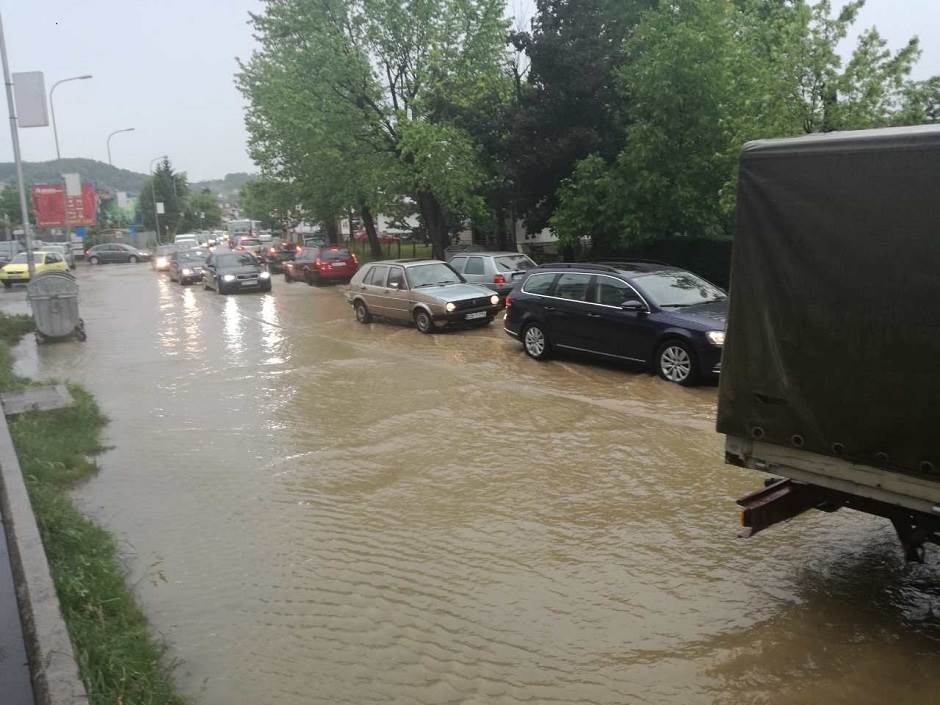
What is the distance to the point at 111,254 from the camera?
5641 cm

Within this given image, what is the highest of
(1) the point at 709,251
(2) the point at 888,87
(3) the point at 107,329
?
(2) the point at 888,87

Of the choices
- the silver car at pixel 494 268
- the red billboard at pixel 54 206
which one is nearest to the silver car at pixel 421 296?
the silver car at pixel 494 268

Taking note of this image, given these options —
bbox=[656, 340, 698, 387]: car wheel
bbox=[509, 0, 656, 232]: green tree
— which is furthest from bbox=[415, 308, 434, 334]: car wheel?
bbox=[509, 0, 656, 232]: green tree

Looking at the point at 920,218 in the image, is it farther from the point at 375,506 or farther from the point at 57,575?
the point at 57,575

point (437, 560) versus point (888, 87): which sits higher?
point (888, 87)

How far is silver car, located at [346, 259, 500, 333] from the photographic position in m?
16.7

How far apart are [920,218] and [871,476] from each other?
4.55 feet

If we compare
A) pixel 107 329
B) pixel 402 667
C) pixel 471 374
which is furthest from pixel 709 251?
pixel 402 667

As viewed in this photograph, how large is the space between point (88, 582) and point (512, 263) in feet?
50.9

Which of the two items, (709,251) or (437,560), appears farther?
(709,251)

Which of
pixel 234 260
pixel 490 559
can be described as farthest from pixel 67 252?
pixel 490 559

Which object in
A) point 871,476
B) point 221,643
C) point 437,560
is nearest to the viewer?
point 871,476

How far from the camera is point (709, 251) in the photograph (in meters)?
20.7

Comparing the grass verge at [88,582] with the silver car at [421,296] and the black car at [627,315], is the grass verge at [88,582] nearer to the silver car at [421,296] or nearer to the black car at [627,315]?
the black car at [627,315]
